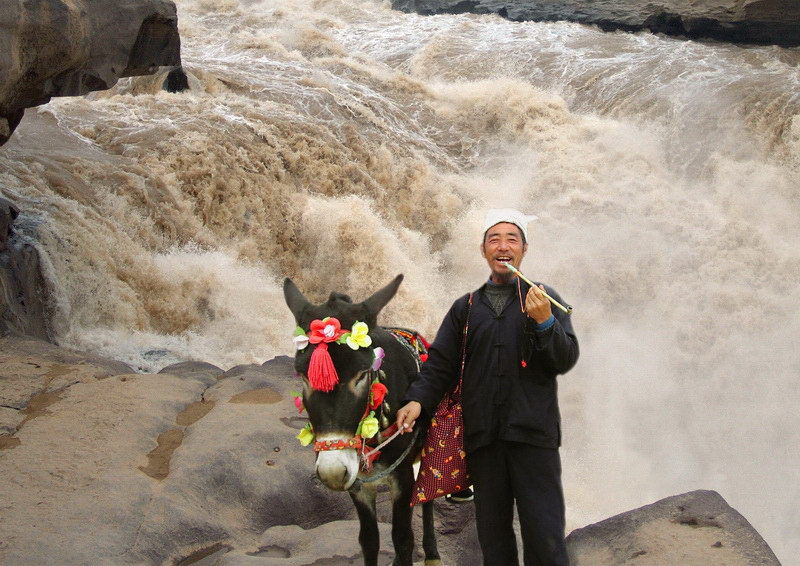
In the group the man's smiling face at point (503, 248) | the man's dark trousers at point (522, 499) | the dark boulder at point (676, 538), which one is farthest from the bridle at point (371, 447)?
the dark boulder at point (676, 538)

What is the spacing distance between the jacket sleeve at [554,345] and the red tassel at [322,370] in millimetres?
609

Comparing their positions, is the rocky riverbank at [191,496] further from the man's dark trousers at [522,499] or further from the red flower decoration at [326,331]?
the red flower decoration at [326,331]

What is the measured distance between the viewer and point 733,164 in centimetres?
1232

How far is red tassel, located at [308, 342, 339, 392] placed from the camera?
2.26m

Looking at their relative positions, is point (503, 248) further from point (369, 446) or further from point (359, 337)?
point (369, 446)

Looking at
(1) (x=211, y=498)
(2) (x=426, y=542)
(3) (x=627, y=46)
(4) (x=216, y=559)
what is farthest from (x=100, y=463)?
(3) (x=627, y=46)

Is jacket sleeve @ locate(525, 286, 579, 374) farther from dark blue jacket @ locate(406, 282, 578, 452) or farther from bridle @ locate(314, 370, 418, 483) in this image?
bridle @ locate(314, 370, 418, 483)

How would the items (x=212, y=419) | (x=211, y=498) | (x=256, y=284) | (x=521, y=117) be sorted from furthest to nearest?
(x=521, y=117) → (x=256, y=284) → (x=212, y=419) → (x=211, y=498)

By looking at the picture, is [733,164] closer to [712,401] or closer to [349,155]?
[712,401]

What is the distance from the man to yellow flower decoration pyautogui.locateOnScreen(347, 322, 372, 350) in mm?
324

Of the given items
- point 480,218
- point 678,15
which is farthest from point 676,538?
point 678,15

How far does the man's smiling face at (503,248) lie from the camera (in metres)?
2.45

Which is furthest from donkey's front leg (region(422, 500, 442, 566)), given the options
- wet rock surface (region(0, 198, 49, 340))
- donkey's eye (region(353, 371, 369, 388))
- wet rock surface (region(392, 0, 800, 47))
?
wet rock surface (region(392, 0, 800, 47))

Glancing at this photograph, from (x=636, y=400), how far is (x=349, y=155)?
5.68 metres
